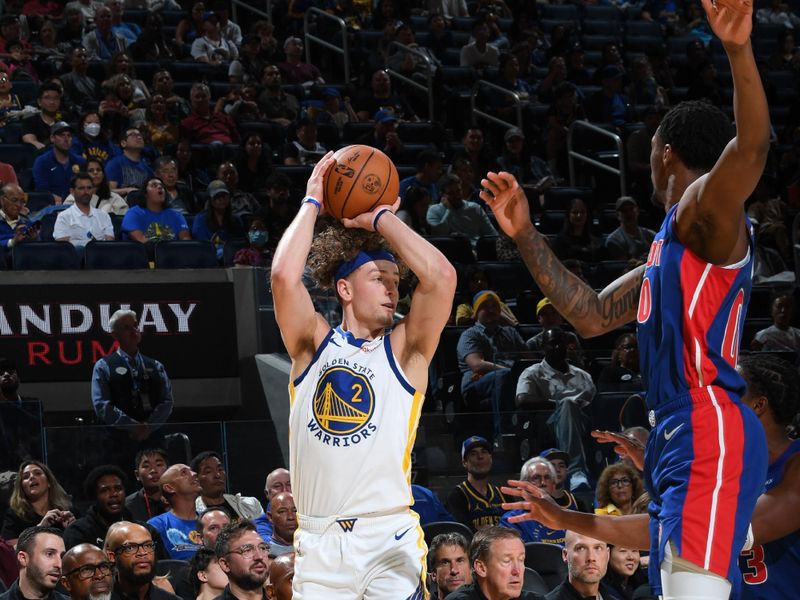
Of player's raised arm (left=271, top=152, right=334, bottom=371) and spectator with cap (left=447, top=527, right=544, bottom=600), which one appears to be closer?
player's raised arm (left=271, top=152, right=334, bottom=371)

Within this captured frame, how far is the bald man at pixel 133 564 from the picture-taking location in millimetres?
7137

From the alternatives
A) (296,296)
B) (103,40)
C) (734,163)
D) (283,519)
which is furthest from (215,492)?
(103,40)

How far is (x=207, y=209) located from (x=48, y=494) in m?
4.58

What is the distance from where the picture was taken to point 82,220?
11.5 m

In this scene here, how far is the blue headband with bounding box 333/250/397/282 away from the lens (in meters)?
4.57

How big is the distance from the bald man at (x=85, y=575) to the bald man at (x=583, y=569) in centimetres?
254

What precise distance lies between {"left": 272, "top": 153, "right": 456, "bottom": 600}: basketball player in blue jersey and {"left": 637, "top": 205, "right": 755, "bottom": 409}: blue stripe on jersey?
3.01ft

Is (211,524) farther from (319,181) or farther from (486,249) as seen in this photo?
(486,249)

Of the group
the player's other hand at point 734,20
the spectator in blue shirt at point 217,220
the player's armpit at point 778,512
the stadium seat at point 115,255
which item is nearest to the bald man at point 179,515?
the stadium seat at point 115,255

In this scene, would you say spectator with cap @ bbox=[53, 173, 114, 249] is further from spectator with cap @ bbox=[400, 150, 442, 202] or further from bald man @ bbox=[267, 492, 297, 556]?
bald man @ bbox=[267, 492, 297, 556]

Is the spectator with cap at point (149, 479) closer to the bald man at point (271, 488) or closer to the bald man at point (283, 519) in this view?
the bald man at point (271, 488)

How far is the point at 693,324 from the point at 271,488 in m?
5.08

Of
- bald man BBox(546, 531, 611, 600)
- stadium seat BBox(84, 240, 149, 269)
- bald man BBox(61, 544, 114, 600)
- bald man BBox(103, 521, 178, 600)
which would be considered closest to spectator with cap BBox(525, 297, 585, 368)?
bald man BBox(546, 531, 611, 600)

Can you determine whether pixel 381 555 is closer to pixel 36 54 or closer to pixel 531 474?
pixel 531 474
